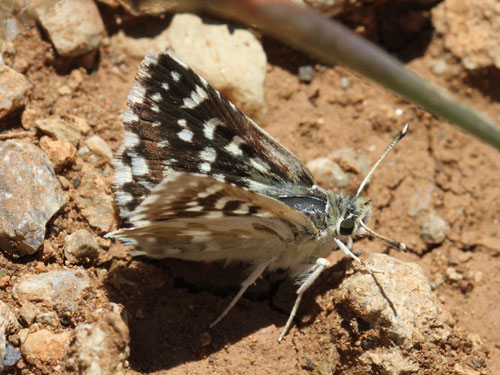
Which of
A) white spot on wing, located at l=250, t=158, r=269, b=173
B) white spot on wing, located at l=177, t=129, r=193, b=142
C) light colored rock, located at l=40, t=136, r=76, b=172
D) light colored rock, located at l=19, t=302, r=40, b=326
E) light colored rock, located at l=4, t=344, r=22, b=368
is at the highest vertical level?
white spot on wing, located at l=250, t=158, r=269, b=173

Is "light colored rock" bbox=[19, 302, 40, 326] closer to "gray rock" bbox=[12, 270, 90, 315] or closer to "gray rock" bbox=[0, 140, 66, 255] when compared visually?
"gray rock" bbox=[12, 270, 90, 315]

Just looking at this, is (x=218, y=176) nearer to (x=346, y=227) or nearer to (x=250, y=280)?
(x=250, y=280)

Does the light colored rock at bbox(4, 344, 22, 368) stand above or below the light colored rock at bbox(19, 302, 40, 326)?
below

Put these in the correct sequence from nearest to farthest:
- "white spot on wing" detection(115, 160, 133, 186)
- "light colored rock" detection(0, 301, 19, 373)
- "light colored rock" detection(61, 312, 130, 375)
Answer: "light colored rock" detection(61, 312, 130, 375), "light colored rock" detection(0, 301, 19, 373), "white spot on wing" detection(115, 160, 133, 186)

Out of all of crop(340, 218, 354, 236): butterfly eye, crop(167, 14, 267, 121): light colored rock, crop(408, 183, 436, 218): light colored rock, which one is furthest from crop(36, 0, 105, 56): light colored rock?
crop(408, 183, 436, 218): light colored rock

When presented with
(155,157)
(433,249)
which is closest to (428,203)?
(433,249)

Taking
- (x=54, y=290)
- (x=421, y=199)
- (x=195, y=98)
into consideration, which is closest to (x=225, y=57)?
(x=195, y=98)

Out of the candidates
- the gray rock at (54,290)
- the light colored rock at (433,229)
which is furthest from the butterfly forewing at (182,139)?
the light colored rock at (433,229)
